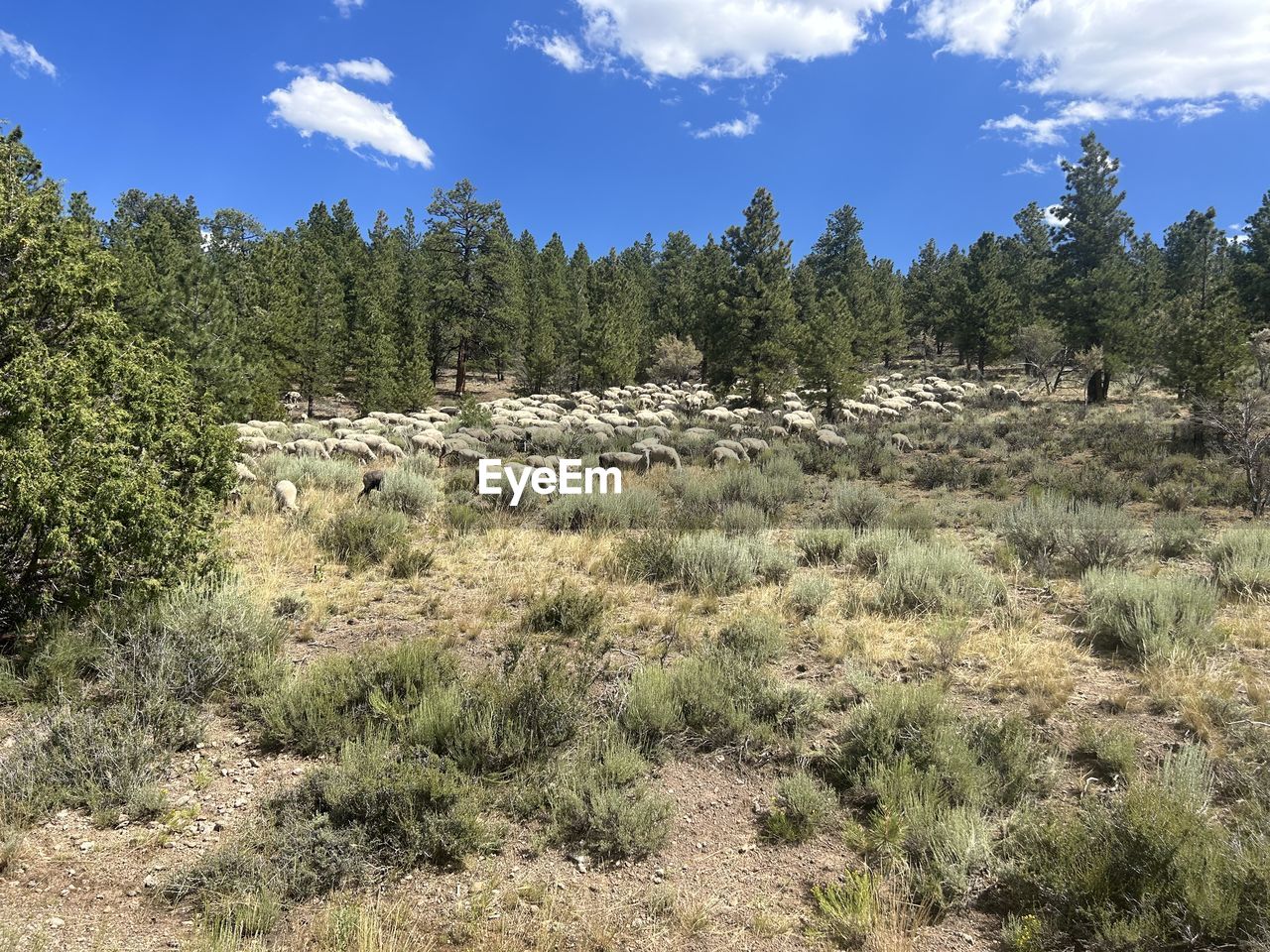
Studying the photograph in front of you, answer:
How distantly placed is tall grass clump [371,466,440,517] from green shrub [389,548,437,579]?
8.50 feet

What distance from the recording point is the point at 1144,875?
3.01m

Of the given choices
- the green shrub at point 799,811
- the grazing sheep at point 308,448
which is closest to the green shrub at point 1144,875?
the green shrub at point 799,811

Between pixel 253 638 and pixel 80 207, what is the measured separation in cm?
3489

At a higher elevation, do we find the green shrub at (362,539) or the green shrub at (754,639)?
the green shrub at (362,539)

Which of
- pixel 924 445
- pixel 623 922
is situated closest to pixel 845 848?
pixel 623 922

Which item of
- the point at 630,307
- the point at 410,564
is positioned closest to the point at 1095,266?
the point at 630,307

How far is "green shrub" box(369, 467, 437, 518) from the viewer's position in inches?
426

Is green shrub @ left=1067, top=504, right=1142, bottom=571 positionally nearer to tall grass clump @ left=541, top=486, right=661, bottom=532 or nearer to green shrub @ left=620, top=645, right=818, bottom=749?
green shrub @ left=620, top=645, right=818, bottom=749

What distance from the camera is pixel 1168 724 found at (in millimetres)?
4578

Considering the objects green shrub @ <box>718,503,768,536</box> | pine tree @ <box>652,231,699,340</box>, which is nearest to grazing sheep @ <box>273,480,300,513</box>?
green shrub @ <box>718,503,768,536</box>

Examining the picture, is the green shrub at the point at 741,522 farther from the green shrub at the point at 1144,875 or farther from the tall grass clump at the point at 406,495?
the green shrub at the point at 1144,875

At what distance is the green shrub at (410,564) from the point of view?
25.8 feet

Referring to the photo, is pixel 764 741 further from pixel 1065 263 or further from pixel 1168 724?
pixel 1065 263

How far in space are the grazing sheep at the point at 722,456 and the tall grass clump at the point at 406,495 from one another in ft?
32.4
